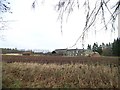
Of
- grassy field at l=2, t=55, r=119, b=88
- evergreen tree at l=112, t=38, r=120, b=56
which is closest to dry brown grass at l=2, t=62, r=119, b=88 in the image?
grassy field at l=2, t=55, r=119, b=88

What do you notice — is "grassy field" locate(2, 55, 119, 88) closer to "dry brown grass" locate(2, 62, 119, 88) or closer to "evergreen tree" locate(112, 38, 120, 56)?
"dry brown grass" locate(2, 62, 119, 88)

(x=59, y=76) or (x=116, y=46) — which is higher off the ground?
(x=116, y=46)

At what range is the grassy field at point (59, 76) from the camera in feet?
45.3

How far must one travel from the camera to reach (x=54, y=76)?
51.9 ft

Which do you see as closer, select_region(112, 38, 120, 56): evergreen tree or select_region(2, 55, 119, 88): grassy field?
Answer: select_region(112, 38, 120, 56): evergreen tree

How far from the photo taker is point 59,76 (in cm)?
1573

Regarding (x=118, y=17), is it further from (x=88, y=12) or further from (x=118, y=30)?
(x=88, y=12)

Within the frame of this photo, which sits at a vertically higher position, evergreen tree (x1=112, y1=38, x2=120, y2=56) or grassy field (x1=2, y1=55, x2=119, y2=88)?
evergreen tree (x1=112, y1=38, x2=120, y2=56)

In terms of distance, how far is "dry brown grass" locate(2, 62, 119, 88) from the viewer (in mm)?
13828

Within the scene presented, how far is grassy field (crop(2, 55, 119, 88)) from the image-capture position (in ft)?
45.3

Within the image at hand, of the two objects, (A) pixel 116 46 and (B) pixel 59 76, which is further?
(B) pixel 59 76

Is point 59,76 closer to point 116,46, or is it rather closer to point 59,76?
point 59,76

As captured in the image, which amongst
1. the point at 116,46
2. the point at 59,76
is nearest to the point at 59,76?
the point at 59,76

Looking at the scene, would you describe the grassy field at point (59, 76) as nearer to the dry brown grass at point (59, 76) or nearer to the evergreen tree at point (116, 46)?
the dry brown grass at point (59, 76)
